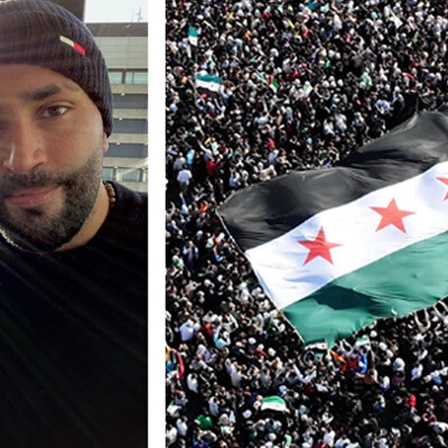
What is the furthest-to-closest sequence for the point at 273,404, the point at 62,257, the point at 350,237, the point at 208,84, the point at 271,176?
1. the point at 208,84
2. the point at 271,176
3. the point at 273,404
4. the point at 62,257
5. the point at 350,237

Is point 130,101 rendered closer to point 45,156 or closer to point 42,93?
point 42,93

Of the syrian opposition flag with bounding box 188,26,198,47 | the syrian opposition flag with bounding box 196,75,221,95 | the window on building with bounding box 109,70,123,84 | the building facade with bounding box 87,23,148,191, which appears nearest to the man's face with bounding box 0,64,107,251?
the building facade with bounding box 87,23,148,191

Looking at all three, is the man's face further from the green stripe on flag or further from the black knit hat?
the green stripe on flag

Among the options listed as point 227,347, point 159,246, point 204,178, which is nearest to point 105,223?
point 159,246

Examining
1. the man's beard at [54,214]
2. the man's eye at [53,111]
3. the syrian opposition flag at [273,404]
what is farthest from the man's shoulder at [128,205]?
the syrian opposition flag at [273,404]

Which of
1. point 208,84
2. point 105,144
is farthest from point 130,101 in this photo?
point 208,84

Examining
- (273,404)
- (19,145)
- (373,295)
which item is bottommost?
(273,404)
